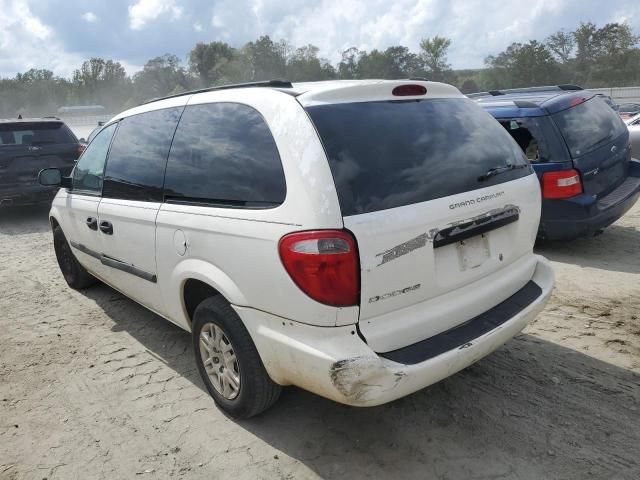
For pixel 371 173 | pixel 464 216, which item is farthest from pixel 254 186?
pixel 464 216

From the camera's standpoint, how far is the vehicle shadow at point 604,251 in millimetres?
5273

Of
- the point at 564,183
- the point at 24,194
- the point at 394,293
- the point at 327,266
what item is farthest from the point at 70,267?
the point at 564,183

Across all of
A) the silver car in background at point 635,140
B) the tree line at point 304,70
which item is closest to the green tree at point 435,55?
the tree line at point 304,70

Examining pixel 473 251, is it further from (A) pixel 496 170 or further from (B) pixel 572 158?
(B) pixel 572 158

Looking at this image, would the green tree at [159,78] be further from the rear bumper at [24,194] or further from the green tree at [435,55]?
the rear bumper at [24,194]

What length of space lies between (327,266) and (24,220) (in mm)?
9144

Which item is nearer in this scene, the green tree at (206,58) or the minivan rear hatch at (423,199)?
the minivan rear hatch at (423,199)

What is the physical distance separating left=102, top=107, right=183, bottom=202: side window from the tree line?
66654mm

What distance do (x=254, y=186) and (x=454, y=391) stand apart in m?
1.73

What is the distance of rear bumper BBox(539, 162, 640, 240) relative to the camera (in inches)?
207

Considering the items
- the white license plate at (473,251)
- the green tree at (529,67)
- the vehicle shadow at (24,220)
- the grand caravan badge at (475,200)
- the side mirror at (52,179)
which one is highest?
the green tree at (529,67)

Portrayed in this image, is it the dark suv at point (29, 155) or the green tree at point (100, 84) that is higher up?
the green tree at point (100, 84)

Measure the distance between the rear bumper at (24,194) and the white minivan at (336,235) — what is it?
21.7ft

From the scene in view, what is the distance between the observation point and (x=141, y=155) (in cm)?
359
